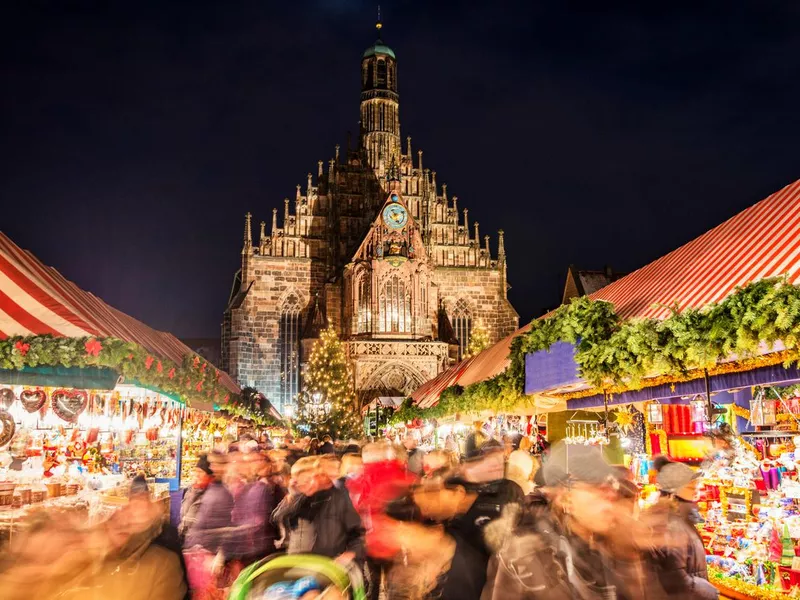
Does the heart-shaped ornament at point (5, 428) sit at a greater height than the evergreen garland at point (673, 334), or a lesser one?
lesser

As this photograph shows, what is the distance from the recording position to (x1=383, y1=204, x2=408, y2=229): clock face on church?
128 ft

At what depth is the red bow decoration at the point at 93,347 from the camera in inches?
314

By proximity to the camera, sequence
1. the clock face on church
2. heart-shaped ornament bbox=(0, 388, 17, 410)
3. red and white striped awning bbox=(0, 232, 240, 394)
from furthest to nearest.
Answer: the clock face on church → heart-shaped ornament bbox=(0, 388, 17, 410) → red and white striped awning bbox=(0, 232, 240, 394)

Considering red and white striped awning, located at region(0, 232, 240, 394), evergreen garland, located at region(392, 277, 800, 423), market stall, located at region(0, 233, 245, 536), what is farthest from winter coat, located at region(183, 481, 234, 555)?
evergreen garland, located at region(392, 277, 800, 423)

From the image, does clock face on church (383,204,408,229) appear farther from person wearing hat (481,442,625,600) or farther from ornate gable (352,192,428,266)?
person wearing hat (481,442,625,600)

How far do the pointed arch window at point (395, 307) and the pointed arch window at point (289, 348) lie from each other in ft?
16.6

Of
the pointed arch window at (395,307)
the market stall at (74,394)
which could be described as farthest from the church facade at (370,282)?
the market stall at (74,394)

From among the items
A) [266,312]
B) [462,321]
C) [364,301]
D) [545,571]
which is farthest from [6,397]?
[462,321]

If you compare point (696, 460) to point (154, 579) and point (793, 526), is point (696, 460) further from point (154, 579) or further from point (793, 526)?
point (154, 579)

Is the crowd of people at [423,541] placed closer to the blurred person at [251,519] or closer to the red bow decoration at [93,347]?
the blurred person at [251,519]

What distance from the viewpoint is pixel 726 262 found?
7.23 m

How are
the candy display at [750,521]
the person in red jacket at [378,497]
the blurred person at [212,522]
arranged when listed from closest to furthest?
the person in red jacket at [378,497] < the blurred person at [212,522] < the candy display at [750,521]

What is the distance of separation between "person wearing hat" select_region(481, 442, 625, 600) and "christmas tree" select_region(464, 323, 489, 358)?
3400 centimetres

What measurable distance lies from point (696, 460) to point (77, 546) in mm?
9077
